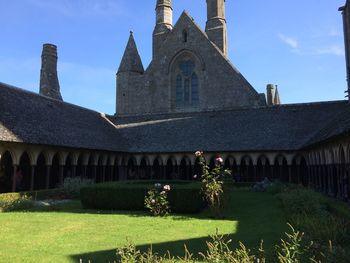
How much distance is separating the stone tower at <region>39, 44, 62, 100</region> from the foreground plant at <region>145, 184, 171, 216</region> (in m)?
27.4

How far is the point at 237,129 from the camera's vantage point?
97.5ft

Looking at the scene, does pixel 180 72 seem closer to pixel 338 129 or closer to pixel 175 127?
pixel 175 127

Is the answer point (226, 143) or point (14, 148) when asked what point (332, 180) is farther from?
point (14, 148)

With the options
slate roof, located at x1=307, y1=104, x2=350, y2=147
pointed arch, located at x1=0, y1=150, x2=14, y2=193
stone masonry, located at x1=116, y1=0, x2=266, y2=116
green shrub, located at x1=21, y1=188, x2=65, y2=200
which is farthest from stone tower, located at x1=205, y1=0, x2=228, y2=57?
green shrub, located at x1=21, y1=188, x2=65, y2=200

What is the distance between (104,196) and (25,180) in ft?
36.7

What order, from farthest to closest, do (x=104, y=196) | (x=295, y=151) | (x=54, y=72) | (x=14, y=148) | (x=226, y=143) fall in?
(x=54, y=72) < (x=226, y=143) < (x=295, y=151) < (x=14, y=148) < (x=104, y=196)

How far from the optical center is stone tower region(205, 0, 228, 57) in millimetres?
39031

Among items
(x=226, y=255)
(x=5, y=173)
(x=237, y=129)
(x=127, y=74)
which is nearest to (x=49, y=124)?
(x=5, y=173)

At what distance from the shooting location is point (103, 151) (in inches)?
1076

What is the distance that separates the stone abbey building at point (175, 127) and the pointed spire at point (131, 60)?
135 millimetres

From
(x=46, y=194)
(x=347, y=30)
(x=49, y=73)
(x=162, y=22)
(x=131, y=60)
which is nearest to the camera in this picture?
(x=46, y=194)

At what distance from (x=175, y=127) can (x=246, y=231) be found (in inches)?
878

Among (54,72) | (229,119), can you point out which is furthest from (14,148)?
(54,72)

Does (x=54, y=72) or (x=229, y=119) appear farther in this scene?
(x=54, y=72)
